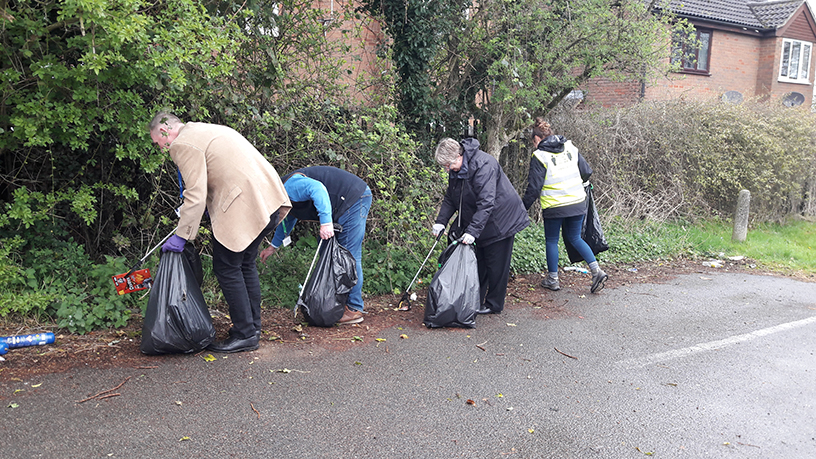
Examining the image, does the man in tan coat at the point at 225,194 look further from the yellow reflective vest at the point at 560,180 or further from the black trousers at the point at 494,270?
the yellow reflective vest at the point at 560,180

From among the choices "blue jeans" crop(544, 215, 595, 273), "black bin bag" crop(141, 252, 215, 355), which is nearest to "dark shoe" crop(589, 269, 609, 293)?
"blue jeans" crop(544, 215, 595, 273)

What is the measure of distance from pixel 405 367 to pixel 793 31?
2408 centimetres

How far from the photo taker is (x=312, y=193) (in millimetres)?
4578

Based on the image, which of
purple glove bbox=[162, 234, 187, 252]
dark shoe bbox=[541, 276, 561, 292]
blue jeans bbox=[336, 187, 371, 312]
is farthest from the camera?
dark shoe bbox=[541, 276, 561, 292]

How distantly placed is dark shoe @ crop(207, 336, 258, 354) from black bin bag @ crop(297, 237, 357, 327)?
22.0 inches

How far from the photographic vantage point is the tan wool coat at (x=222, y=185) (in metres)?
3.92

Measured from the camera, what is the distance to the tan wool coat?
12.9ft

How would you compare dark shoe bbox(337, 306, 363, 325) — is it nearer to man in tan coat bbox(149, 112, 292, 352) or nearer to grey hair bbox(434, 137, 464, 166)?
man in tan coat bbox(149, 112, 292, 352)

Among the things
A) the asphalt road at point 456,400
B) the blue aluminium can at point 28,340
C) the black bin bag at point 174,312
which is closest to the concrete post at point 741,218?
the asphalt road at point 456,400

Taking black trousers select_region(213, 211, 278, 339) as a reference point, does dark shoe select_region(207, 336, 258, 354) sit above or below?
below

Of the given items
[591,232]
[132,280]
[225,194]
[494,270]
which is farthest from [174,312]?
[591,232]

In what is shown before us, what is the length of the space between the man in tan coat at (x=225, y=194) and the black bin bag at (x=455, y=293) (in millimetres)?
1527

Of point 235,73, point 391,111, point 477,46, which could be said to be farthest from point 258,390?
point 477,46

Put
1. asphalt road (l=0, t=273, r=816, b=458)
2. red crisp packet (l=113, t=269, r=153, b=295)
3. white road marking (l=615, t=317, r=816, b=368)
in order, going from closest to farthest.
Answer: asphalt road (l=0, t=273, r=816, b=458)
red crisp packet (l=113, t=269, r=153, b=295)
white road marking (l=615, t=317, r=816, b=368)
